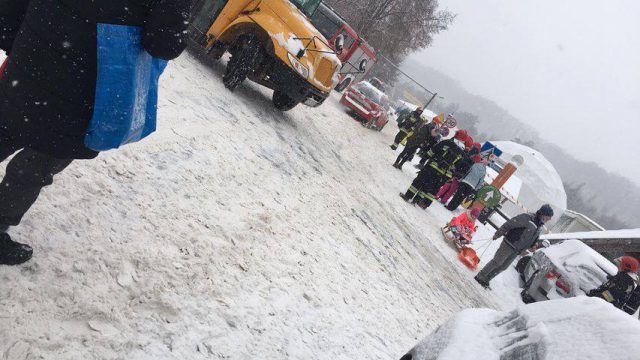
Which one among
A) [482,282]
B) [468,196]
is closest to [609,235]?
[468,196]

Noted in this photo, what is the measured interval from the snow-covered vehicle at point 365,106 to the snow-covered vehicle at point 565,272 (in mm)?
8823

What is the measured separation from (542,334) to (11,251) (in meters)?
2.59

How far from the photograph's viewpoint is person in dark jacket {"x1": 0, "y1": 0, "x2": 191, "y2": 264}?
1.58 m

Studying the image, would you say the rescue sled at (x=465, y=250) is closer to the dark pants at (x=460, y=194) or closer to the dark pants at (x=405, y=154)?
the dark pants at (x=460, y=194)

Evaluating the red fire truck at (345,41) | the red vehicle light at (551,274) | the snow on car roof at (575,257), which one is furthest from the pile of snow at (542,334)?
the red fire truck at (345,41)

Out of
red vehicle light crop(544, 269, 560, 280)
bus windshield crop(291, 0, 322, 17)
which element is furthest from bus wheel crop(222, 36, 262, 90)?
red vehicle light crop(544, 269, 560, 280)

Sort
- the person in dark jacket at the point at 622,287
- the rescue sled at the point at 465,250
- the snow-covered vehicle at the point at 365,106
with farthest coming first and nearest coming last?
the snow-covered vehicle at the point at 365,106, the rescue sled at the point at 465,250, the person in dark jacket at the point at 622,287

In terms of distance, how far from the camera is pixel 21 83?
1.64m

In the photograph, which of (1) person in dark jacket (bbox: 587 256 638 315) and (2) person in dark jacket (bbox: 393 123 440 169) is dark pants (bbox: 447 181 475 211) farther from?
(1) person in dark jacket (bbox: 587 256 638 315)

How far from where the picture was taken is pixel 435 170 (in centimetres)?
908

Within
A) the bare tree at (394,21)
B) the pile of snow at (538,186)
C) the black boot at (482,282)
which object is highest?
the bare tree at (394,21)

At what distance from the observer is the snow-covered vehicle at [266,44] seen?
6.93 m

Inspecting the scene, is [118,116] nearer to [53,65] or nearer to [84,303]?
[53,65]

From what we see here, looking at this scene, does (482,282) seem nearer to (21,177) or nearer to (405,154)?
(405,154)
